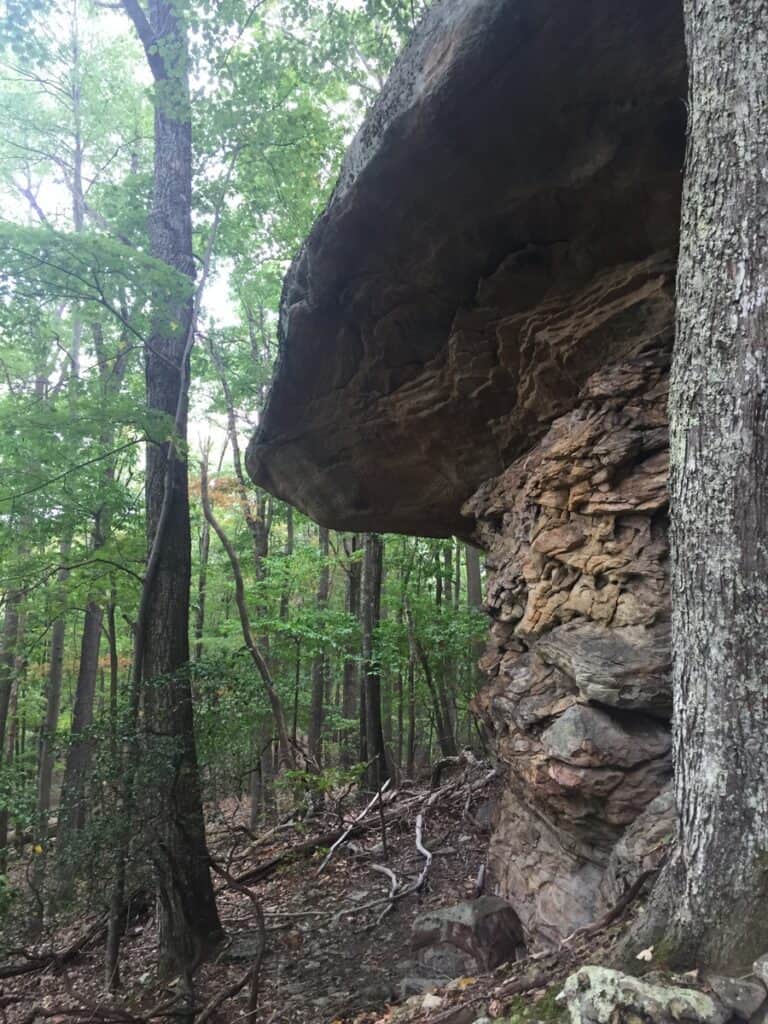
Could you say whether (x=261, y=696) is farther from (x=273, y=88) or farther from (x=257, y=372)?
(x=273, y=88)

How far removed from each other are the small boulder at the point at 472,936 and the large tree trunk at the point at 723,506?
2.76 meters

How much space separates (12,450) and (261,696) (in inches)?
154

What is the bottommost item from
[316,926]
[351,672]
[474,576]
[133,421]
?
[316,926]

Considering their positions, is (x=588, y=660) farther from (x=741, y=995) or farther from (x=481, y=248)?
(x=481, y=248)

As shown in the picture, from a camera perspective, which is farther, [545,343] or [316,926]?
[316,926]

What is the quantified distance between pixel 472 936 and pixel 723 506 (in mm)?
3927

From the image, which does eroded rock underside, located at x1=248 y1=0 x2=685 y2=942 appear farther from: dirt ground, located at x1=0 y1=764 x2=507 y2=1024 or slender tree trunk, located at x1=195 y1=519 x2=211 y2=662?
slender tree trunk, located at x1=195 y1=519 x2=211 y2=662

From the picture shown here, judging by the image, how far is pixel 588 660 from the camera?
423cm

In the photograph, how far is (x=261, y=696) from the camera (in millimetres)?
7812

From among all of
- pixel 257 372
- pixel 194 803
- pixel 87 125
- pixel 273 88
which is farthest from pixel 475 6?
pixel 87 125

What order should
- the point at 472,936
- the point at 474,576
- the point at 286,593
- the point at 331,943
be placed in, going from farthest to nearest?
the point at 474,576
the point at 286,593
the point at 331,943
the point at 472,936

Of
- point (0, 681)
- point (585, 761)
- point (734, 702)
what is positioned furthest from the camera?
point (0, 681)

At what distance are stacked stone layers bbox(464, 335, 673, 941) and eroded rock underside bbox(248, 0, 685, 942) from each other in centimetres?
2

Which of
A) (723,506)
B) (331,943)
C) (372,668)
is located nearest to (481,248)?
(723,506)
